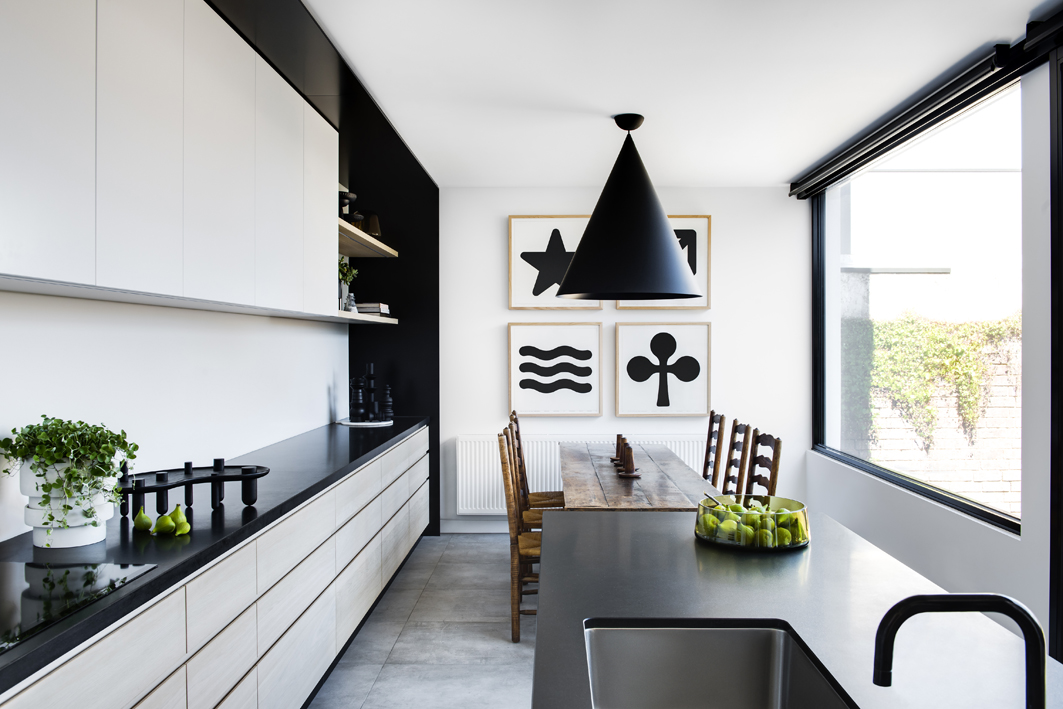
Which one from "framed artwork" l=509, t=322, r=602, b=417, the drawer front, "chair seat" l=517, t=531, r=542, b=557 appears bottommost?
"chair seat" l=517, t=531, r=542, b=557

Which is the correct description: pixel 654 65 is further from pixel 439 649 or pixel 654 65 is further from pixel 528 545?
pixel 439 649

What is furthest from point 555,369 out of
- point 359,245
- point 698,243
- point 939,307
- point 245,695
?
point 245,695

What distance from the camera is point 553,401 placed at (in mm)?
5023

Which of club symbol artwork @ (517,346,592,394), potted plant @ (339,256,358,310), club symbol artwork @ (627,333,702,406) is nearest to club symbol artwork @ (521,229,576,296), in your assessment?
club symbol artwork @ (517,346,592,394)

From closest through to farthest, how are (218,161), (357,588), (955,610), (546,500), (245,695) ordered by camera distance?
(955,610)
(245,695)
(218,161)
(357,588)
(546,500)

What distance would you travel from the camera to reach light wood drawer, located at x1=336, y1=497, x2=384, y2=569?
280 centimetres

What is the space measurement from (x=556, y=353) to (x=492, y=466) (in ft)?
3.20

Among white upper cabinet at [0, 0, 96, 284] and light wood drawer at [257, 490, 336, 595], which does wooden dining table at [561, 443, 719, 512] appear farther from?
white upper cabinet at [0, 0, 96, 284]

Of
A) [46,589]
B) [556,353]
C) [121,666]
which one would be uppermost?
[556,353]

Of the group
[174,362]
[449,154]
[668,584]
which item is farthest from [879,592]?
[449,154]

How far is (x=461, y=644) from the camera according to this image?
322cm

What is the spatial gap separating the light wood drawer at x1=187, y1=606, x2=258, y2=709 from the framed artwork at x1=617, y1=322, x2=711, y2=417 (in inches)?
135

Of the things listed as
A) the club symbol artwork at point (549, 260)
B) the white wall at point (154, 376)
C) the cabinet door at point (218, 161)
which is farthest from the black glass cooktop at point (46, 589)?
the club symbol artwork at point (549, 260)

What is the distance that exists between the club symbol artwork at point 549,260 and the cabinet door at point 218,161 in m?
2.75
